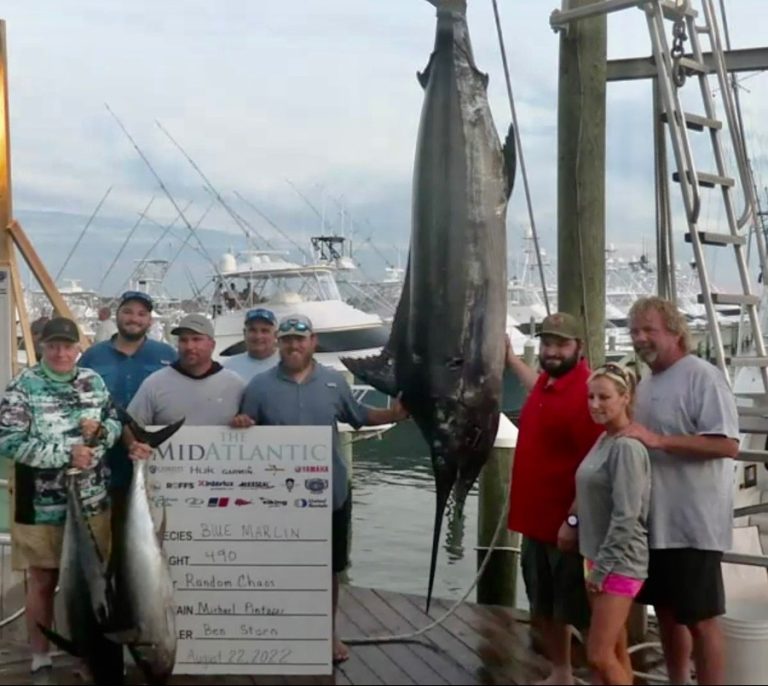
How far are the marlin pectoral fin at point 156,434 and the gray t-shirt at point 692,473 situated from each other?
1.59 m

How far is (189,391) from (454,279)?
1.19m

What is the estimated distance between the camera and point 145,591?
10.7 ft

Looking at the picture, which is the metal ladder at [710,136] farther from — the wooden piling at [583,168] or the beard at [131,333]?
the beard at [131,333]

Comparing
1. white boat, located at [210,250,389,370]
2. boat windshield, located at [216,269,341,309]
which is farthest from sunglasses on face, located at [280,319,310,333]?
boat windshield, located at [216,269,341,309]

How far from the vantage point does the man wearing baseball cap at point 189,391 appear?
11.8ft

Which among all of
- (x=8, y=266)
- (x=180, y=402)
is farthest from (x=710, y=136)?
(x=8, y=266)

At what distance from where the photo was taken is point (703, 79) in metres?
4.17

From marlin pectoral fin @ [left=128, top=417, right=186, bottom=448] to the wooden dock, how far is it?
0.83 m

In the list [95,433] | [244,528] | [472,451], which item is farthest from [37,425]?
[472,451]

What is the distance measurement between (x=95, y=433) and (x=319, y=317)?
16335 mm

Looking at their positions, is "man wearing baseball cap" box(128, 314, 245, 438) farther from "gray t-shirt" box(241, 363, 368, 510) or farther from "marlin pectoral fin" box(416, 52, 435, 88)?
"marlin pectoral fin" box(416, 52, 435, 88)

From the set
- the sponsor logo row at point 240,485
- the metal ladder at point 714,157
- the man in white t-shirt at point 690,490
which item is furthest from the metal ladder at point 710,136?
the sponsor logo row at point 240,485

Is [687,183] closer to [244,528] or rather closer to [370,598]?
[244,528]

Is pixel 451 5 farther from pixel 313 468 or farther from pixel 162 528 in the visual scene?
pixel 162 528
